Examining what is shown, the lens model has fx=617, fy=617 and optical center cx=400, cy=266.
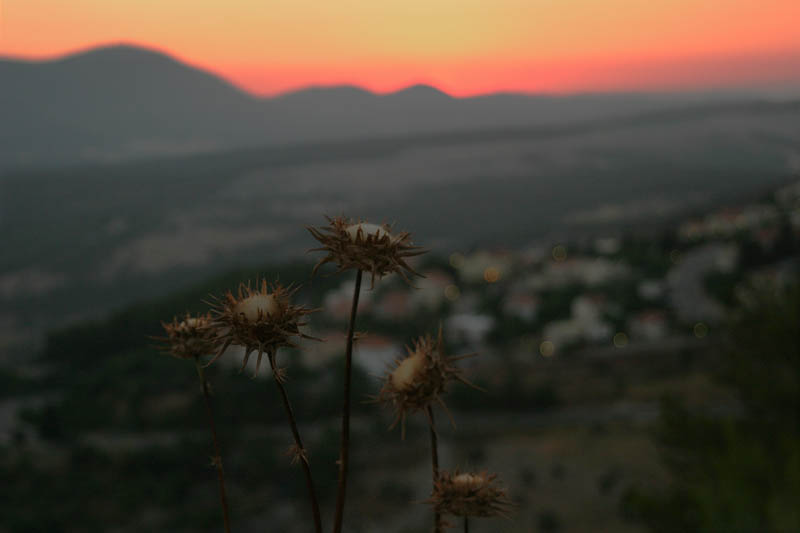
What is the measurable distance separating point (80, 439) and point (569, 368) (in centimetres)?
6258

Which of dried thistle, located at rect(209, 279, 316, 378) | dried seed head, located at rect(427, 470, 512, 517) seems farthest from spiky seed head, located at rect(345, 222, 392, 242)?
dried seed head, located at rect(427, 470, 512, 517)

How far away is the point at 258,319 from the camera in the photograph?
3.95 ft

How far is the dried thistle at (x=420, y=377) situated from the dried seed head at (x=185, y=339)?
16.7 inches

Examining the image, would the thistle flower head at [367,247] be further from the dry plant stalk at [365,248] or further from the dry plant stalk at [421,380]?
the dry plant stalk at [421,380]

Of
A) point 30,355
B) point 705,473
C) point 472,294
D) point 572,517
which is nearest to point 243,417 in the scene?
point 572,517

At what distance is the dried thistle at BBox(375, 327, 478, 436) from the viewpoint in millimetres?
1396

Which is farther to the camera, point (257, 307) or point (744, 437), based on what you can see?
point (744, 437)

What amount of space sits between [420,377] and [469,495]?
1.06ft

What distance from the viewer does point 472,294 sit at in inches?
4422

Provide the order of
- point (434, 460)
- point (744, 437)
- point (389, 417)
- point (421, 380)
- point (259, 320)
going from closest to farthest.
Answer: point (259, 320) < point (434, 460) < point (421, 380) < point (744, 437) < point (389, 417)

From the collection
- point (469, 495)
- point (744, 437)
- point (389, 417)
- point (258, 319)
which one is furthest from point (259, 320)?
point (389, 417)

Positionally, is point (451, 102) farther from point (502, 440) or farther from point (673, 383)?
point (673, 383)

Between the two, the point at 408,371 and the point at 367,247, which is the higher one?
the point at 367,247

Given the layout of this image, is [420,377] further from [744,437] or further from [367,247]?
[744,437]
